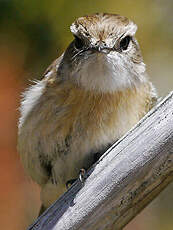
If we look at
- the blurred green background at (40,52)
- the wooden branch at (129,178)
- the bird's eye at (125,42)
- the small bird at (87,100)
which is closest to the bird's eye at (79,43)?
the small bird at (87,100)

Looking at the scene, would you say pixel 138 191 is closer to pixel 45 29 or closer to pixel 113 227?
pixel 113 227

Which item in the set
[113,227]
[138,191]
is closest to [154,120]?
[138,191]

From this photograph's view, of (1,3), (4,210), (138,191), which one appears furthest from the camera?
(4,210)

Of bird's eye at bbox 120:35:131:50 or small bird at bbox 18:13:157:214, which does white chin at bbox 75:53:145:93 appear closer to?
small bird at bbox 18:13:157:214

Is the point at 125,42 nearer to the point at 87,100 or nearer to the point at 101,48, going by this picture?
the point at 101,48

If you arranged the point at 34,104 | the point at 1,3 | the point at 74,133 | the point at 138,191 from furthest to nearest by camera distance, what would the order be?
the point at 1,3 → the point at 34,104 → the point at 74,133 → the point at 138,191
